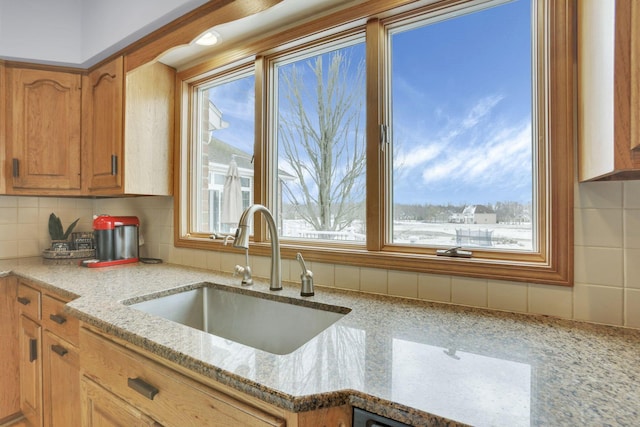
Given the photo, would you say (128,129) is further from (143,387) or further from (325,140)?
(143,387)

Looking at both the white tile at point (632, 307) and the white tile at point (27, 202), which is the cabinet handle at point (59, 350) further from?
the white tile at point (632, 307)

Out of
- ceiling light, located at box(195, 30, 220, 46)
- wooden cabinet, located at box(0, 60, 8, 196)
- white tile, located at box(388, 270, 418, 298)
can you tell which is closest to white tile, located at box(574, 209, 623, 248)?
white tile, located at box(388, 270, 418, 298)

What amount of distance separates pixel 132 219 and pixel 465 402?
206 cm

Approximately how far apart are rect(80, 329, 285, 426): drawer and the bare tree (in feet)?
2.99

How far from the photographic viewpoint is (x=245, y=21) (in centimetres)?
151

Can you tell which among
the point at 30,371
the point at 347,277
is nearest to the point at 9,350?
the point at 30,371

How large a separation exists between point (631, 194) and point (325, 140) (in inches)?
43.9

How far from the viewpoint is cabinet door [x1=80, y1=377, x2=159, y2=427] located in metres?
0.88

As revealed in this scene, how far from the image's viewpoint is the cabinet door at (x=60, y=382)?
4.21 ft

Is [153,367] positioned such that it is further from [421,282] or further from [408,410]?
[421,282]

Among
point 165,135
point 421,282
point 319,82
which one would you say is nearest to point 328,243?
point 421,282

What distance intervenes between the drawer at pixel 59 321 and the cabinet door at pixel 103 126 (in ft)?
2.21

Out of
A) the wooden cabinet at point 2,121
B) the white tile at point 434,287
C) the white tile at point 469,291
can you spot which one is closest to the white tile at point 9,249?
the wooden cabinet at point 2,121

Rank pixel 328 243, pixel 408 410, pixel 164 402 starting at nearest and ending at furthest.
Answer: pixel 408 410 < pixel 164 402 < pixel 328 243
